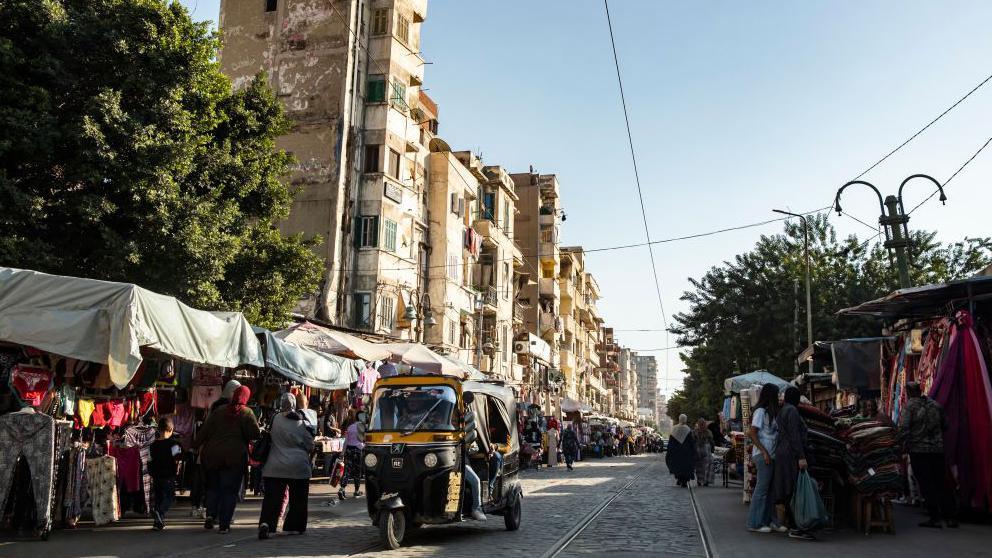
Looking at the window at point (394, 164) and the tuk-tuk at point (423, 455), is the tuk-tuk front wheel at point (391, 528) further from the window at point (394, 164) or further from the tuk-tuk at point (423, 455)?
the window at point (394, 164)

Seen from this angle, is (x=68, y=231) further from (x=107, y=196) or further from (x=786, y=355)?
(x=786, y=355)

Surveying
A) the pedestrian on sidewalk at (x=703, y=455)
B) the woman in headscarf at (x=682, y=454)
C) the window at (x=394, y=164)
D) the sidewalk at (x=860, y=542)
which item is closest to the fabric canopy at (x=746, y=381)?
the pedestrian on sidewalk at (x=703, y=455)

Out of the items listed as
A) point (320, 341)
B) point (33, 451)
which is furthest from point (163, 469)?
point (320, 341)

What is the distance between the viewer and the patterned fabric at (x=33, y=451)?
9.18 meters

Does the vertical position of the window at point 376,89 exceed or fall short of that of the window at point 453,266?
it exceeds it

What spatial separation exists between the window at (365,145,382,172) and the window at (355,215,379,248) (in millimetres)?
2123

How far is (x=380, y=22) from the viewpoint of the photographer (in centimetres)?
3438

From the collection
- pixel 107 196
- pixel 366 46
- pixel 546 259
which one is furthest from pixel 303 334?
pixel 546 259

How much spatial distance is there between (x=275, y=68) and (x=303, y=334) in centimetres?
1964

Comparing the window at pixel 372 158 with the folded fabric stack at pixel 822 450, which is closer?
the folded fabric stack at pixel 822 450

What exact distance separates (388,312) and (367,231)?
10.8 ft

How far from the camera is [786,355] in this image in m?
35.6

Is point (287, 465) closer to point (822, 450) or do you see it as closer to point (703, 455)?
point (822, 450)

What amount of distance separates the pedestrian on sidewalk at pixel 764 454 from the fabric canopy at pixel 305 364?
24.3ft
